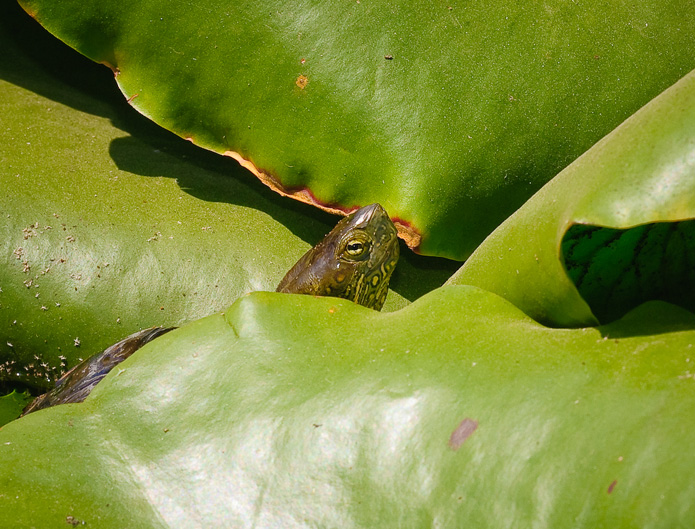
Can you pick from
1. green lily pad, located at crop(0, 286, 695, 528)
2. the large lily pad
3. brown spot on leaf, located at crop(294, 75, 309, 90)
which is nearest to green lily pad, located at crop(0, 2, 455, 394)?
the large lily pad

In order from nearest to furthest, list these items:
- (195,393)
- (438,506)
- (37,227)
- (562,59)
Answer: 1. (438,506)
2. (195,393)
3. (562,59)
4. (37,227)

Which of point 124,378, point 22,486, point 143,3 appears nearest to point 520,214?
point 124,378

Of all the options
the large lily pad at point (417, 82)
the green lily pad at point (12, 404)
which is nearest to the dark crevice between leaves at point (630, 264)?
the large lily pad at point (417, 82)

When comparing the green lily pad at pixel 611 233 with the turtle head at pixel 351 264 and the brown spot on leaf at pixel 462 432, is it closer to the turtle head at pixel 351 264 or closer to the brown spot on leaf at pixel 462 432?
the brown spot on leaf at pixel 462 432

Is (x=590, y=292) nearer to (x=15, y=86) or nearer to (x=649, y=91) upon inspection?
(x=649, y=91)

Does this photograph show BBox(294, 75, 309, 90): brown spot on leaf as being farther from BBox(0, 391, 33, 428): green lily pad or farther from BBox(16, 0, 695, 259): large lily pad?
BBox(0, 391, 33, 428): green lily pad

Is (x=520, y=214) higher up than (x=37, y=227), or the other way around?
(x=520, y=214)
